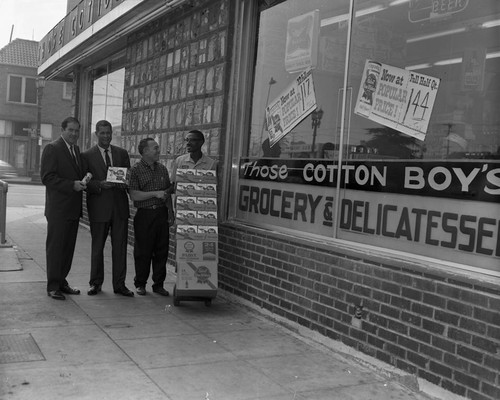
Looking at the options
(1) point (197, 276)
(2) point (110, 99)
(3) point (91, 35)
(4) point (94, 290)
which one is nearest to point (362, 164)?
(1) point (197, 276)

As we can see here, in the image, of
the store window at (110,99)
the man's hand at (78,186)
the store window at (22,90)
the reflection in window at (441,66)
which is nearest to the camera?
the reflection in window at (441,66)

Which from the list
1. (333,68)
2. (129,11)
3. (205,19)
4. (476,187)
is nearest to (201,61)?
(205,19)

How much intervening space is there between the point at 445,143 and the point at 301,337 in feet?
6.91

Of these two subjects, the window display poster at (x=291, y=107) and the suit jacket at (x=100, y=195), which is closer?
the window display poster at (x=291, y=107)

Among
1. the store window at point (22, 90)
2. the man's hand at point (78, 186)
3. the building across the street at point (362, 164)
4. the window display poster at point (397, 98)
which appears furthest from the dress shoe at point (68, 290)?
the store window at point (22, 90)

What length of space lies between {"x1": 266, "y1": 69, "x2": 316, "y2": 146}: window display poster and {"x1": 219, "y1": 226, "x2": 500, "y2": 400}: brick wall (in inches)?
43.1

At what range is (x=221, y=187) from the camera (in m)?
6.61

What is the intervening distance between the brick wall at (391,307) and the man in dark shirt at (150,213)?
42.7 inches

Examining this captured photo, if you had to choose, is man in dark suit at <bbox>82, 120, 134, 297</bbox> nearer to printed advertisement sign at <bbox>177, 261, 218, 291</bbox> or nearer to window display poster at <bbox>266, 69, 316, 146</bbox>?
printed advertisement sign at <bbox>177, 261, 218, 291</bbox>

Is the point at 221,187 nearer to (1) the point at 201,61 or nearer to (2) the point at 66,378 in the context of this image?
(1) the point at 201,61

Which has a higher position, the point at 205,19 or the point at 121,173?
the point at 205,19

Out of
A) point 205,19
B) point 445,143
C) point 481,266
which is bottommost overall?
point 481,266

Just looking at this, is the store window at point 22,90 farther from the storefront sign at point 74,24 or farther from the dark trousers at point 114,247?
the dark trousers at point 114,247

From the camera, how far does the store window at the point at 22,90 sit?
36844mm
